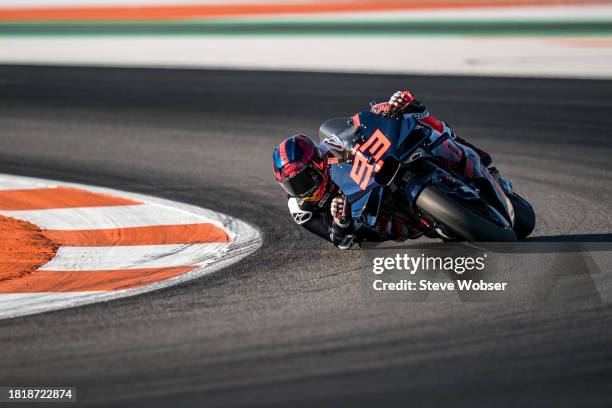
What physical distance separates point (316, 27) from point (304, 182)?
15649mm

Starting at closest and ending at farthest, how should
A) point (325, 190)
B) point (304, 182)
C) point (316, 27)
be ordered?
point (304, 182)
point (325, 190)
point (316, 27)

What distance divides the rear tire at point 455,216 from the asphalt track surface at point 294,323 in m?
0.70

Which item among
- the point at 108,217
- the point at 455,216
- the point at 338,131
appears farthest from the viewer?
the point at 108,217

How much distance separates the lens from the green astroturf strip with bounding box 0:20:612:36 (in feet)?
65.5

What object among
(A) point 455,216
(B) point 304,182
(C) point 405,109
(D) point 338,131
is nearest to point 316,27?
(D) point 338,131

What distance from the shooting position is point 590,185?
390 inches

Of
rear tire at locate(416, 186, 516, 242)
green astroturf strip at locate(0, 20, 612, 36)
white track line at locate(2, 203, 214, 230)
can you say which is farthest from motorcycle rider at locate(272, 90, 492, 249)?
green astroturf strip at locate(0, 20, 612, 36)

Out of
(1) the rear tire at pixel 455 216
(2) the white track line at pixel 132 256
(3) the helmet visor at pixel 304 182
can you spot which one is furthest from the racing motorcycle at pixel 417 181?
(2) the white track line at pixel 132 256

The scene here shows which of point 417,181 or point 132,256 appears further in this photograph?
point 132,256

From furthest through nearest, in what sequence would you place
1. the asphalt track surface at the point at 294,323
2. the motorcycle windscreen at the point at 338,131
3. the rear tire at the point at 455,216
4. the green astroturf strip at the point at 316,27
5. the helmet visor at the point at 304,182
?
the green astroturf strip at the point at 316,27 < the motorcycle windscreen at the point at 338,131 < the helmet visor at the point at 304,182 < the rear tire at the point at 455,216 < the asphalt track surface at the point at 294,323

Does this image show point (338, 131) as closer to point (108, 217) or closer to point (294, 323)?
point (294, 323)

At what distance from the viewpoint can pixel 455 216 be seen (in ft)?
22.8

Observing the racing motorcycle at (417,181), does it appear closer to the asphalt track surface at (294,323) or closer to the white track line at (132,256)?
the asphalt track surface at (294,323)

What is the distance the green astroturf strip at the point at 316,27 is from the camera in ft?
65.5
